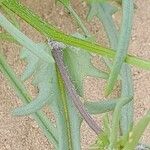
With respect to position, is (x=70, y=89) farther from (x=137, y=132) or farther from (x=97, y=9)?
(x=97, y=9)

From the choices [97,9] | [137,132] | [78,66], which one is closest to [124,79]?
[78,66]

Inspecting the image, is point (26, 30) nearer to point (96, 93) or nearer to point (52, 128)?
→ point (96, 93)

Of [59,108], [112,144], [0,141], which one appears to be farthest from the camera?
[0,141]

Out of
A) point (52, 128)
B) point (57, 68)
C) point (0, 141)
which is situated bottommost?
point (0, 141)

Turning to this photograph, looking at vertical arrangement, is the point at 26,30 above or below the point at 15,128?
above

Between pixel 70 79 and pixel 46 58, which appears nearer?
pixel 46 58

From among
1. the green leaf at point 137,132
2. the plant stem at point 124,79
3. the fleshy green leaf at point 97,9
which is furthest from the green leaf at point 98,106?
the fleshy green leaf at point 97,9

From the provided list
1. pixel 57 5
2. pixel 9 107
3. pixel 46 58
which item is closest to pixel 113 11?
pixel 57 5
